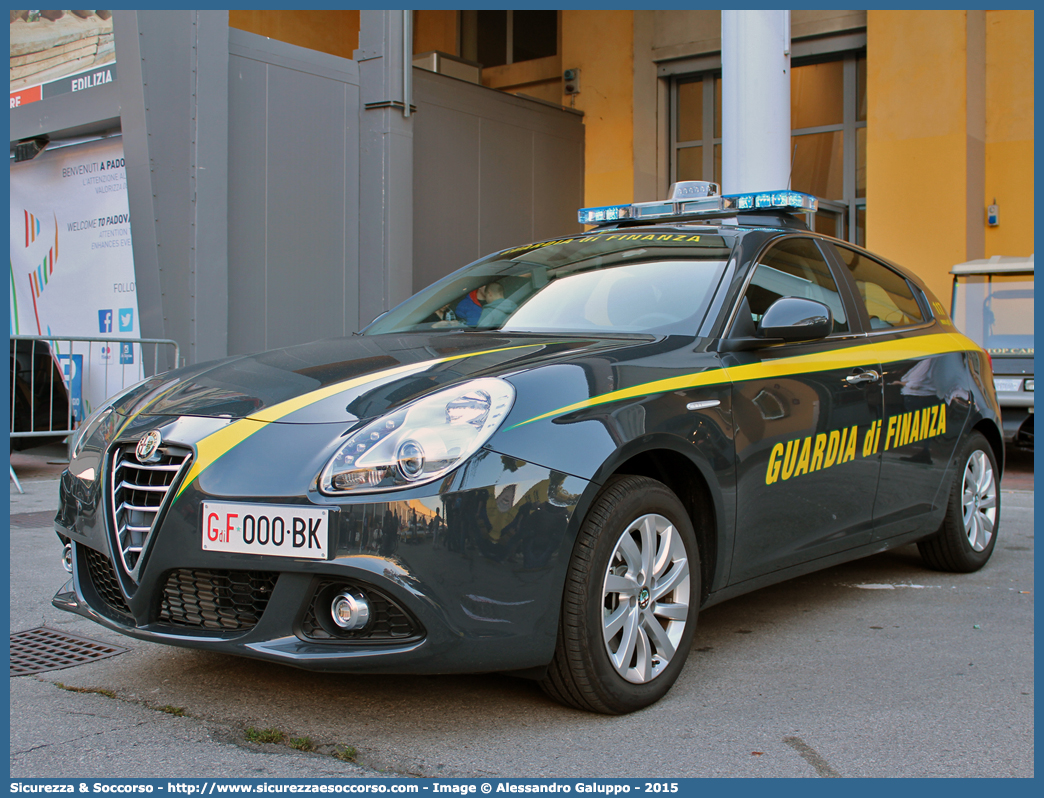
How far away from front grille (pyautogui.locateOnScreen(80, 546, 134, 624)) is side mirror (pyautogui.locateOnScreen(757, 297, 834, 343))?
223 cm

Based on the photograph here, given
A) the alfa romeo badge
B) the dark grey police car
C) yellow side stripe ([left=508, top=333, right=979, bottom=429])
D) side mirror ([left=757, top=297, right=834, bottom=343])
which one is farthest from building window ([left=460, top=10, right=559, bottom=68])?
the alfa romeo badge

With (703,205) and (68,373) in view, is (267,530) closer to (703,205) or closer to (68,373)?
(703,205)

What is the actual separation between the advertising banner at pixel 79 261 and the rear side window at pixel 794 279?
587cm

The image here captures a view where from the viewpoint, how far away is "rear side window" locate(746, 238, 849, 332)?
3.88 metres

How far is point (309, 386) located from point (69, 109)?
722 centimetres

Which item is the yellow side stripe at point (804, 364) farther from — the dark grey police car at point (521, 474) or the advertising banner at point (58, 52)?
the advertising banner at point (58, 52)

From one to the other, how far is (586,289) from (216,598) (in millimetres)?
1842

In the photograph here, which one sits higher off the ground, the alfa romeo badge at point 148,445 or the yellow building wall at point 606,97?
the yellow building wall at point 606,97

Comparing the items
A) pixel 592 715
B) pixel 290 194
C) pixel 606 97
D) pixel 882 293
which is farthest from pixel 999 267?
pixel 592 715

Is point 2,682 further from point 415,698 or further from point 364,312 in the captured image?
point 364,312

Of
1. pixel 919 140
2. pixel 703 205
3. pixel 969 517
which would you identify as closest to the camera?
pixel 703 205

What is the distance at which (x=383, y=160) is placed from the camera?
10.1m

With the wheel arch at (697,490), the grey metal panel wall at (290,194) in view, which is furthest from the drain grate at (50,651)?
the grey metal panel wall at (290,194)

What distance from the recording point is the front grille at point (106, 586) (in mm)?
2987
